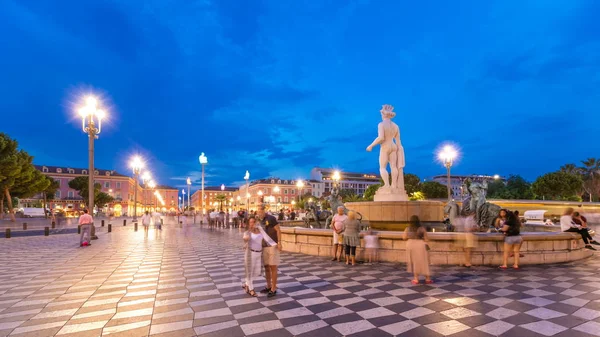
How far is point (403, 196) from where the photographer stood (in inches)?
516

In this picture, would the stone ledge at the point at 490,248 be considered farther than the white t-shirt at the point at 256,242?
Yes

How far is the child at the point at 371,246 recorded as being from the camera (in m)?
8.70

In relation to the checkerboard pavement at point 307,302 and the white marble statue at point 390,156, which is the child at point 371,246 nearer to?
the checkerboard pavement at point 307,302

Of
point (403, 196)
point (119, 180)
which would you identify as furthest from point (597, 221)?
point (119, 180)

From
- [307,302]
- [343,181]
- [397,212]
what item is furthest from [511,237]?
[343,181]

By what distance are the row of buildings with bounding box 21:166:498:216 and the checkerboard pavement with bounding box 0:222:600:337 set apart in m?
42.9

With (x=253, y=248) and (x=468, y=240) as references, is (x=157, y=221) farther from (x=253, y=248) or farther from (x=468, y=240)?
(x=468, y=240)

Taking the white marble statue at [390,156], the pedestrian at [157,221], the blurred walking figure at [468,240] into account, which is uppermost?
the white marble statue at [390,156]

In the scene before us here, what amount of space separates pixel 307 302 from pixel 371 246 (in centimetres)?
392

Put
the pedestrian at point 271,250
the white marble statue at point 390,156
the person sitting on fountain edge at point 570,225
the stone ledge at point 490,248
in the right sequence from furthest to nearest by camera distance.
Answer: the white marble statue at point 390,156 → the person sitting on fountain edge at point 570,225 → the stone ledge at point 490,248 → the pedestrian at point 271,250

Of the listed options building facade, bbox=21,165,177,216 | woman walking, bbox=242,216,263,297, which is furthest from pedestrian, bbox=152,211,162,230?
building facade, bbox=21,165,177,216

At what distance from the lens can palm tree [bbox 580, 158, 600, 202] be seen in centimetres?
5772

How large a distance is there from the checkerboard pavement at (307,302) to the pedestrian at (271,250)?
0.87 feet

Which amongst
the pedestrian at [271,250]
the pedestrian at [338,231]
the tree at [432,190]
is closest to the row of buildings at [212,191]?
the tree at [432,190]
